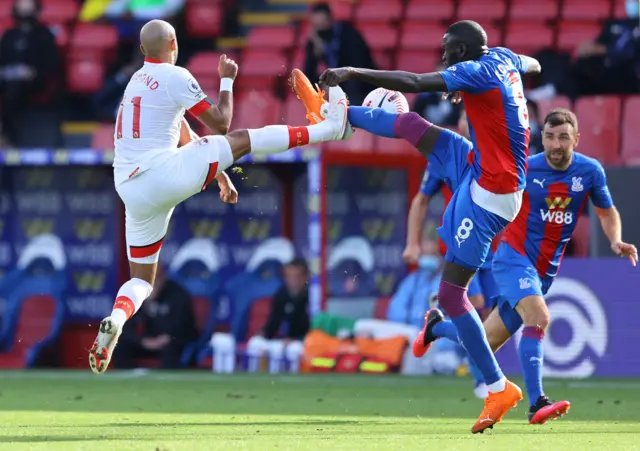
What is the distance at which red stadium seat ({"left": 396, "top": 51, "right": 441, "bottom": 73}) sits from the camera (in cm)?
1611

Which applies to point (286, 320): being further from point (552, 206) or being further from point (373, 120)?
point (373, 120)

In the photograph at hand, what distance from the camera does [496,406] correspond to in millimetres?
7648

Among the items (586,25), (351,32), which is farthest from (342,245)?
(586,25)

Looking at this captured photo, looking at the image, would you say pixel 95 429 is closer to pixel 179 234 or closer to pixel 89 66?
pixel 179 234

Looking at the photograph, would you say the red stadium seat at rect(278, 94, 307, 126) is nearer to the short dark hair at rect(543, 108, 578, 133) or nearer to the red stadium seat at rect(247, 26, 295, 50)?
the red stadium seat at rect(247, 26, 295, 50)

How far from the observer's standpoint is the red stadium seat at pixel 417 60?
16109 millimetres

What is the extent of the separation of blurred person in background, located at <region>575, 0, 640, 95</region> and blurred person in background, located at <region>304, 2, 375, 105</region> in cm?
231

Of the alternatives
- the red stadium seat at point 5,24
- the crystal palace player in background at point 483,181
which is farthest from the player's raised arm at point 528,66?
the red stadium seat at point 5,24

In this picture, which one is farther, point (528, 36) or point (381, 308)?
point (528, 36)

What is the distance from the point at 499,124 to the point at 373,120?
110 cm

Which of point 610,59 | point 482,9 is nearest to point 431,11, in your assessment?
point 482,9

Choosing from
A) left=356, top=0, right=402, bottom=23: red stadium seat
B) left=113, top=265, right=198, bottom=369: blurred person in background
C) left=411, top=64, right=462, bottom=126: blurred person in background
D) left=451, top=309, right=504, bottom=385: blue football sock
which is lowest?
left=113, top=265, right=198, bottom=369: blurred person in background

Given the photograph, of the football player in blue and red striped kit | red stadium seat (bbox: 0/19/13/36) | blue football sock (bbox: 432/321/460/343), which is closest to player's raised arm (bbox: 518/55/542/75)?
the football player in blue and red striped kit

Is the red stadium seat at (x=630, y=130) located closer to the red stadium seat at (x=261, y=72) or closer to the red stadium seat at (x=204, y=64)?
the red stadium seat at (x=261, y=72)
